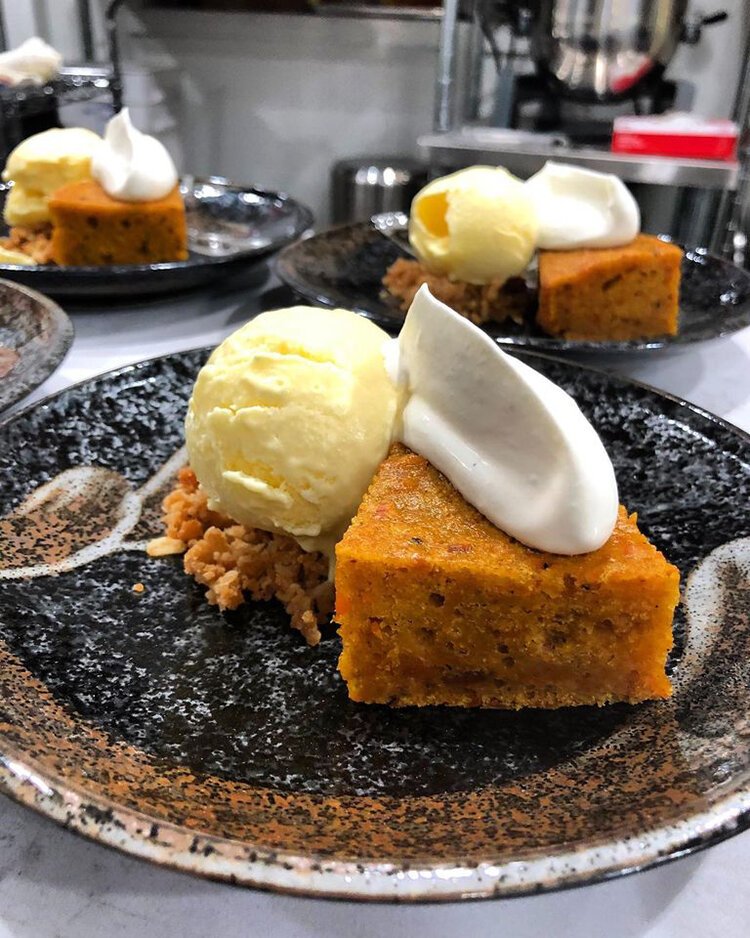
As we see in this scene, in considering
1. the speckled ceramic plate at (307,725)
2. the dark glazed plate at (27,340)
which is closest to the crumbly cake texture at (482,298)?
the speckled ceramic plate at (307,725)

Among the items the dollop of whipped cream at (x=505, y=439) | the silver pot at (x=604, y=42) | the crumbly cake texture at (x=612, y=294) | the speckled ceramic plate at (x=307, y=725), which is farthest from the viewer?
the silver pot at (x=604, y=42)

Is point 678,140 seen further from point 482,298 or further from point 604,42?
point 482,298

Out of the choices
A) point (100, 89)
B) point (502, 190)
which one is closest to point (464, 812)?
point (502, 190)

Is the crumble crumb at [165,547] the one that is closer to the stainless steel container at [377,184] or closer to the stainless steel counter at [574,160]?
the stainless steel counter at [574,160]

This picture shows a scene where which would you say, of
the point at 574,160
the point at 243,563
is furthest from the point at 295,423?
the point at 574,160

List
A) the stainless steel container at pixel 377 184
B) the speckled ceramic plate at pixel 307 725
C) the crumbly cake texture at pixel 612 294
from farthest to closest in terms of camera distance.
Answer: the stainless steel container at pixel 377 184 → the crumbly cake texture at pixel 612 294 → the speckled ceramic plate at pixel 307 725

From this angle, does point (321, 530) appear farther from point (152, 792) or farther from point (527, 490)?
point (152, 792)

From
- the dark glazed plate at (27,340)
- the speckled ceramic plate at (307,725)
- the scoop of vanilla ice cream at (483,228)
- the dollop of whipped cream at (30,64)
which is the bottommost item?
the speckled ceramic plate at (307,725)
